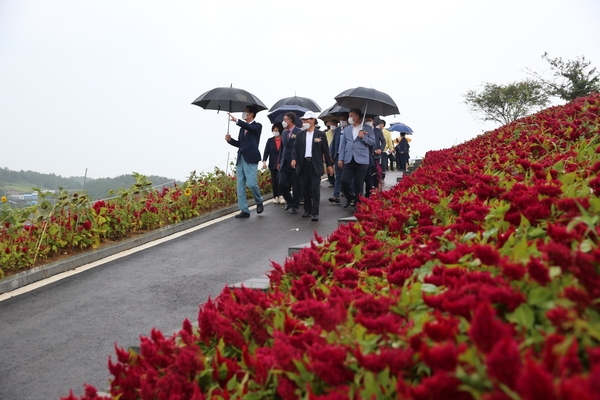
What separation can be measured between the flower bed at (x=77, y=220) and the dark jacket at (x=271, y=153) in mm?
2730

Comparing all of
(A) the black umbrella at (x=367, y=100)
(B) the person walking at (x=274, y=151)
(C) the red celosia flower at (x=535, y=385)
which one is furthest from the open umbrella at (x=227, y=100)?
(C) the red celosia flower at (x=535, y=385)

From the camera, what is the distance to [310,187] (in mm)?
13414

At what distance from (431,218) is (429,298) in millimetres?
2492

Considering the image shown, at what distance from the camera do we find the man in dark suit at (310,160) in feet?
42.9

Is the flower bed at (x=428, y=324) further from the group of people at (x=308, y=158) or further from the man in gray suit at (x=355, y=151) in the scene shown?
the group of people at (x=308, y=158)

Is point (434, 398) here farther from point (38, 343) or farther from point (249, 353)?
point (38, 343)

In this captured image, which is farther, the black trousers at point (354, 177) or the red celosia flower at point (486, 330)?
the black trousers at point (354, 177)

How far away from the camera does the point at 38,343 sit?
5.86m

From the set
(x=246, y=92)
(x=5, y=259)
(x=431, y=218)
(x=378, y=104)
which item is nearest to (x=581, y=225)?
(x=431, y=218)

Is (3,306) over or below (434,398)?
below

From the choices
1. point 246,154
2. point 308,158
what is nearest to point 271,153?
point 246,154

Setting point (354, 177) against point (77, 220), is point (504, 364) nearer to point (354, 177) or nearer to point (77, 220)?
point (77, 220)

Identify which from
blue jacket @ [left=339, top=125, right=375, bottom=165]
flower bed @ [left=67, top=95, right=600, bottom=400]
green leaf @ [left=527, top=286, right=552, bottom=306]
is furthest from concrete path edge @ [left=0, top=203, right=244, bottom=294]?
green leaf @ [left=527, top=286, right=552, bottom=306]

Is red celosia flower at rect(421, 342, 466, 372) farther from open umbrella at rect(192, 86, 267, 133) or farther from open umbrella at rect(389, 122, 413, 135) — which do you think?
open umbrella at rect(389, 122, 413, 135)
